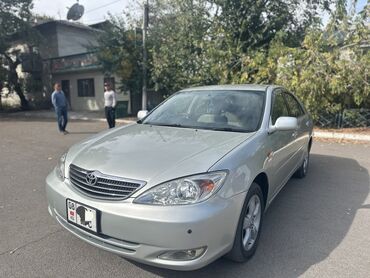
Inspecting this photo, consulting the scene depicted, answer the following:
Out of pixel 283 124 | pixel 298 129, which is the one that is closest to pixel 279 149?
pixel 283 124

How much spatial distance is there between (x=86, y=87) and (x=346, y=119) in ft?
51.5

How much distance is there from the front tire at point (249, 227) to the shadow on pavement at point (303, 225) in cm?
13

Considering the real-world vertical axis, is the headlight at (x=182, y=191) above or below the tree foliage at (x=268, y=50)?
below

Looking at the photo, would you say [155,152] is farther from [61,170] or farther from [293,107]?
[293,107]

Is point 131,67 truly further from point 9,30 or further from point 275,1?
point 9,30

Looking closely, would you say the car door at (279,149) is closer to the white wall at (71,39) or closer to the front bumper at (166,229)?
the front bumper at (166,229)

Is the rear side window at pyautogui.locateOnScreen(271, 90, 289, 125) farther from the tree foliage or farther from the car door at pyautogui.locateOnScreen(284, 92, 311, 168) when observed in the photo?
the tree foliage

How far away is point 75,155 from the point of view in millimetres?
2977

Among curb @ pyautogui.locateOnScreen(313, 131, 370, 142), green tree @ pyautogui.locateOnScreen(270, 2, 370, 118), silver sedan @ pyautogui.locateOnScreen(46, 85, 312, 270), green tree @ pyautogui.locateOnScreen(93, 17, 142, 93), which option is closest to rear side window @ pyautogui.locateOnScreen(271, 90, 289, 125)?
silver sedan @ pyautogui.locateOnScreen(46, 85, 312, 270)

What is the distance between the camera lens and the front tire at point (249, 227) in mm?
2645

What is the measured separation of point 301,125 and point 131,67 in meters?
11.8

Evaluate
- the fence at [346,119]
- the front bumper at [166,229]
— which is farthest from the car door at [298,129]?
the fence at [346,119]

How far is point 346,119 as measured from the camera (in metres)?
10.5

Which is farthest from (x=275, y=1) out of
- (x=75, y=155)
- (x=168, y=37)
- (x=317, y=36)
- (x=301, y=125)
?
(x=75, y=155)
